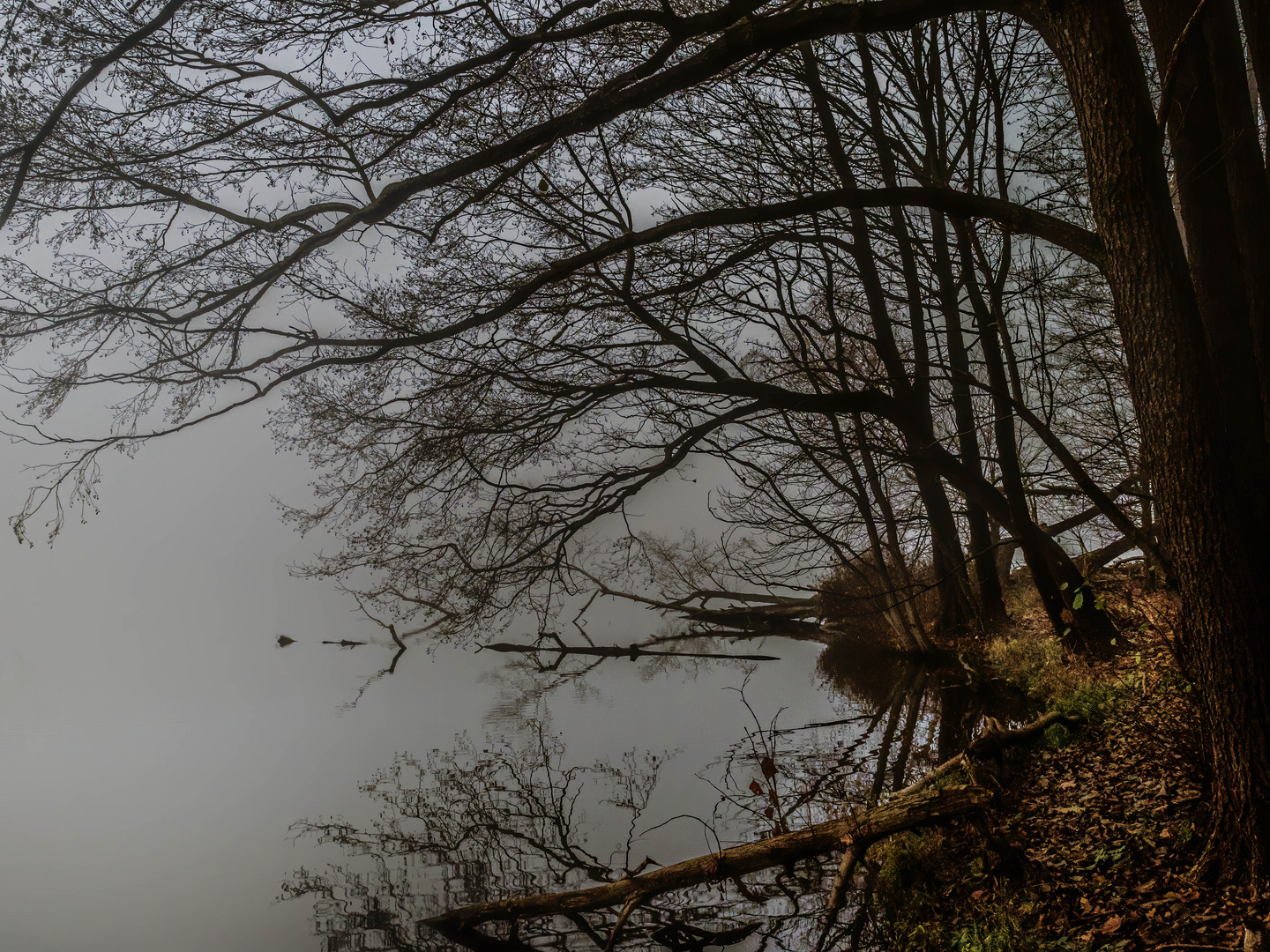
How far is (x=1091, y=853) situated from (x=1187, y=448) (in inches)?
74.9

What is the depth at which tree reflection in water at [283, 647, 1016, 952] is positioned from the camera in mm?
3883

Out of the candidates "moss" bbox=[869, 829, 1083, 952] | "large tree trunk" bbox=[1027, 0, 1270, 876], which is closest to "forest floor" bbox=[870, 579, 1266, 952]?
"moss" bbox=[869, 829, 1083, 952]

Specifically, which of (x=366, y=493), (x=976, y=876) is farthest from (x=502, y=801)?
(x=976, y=876)

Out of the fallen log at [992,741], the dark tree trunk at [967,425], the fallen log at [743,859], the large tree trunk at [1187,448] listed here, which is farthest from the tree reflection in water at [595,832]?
the large tree trunk at [1187,448]

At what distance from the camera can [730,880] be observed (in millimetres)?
4242

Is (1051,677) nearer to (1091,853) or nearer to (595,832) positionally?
(1091,853)

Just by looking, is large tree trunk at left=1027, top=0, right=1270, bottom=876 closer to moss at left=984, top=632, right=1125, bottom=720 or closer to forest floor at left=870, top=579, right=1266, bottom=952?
forest floor at left=870, top=579, right=1266, bottom=952

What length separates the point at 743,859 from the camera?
148 inches

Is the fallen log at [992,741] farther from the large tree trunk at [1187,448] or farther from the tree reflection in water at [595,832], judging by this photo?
the large tree trunk at [1187,448]

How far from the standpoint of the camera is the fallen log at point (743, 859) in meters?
3.68

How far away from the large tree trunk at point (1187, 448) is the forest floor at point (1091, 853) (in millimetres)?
281

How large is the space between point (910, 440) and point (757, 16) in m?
4.02

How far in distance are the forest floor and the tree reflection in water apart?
1.31 feet

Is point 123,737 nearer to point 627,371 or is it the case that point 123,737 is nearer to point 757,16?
point 627,371
